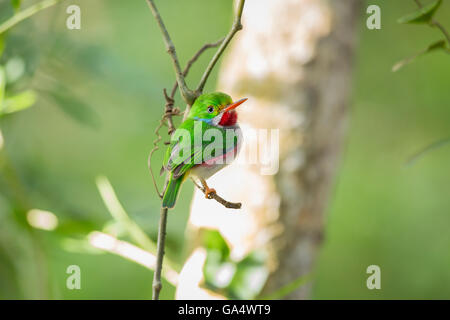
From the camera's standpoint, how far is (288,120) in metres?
1.78

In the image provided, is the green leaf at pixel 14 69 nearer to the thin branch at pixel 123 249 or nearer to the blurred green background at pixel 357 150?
the thin branch at pixel 123 249

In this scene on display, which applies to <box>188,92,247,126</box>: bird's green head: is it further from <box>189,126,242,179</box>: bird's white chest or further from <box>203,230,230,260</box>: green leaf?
<box>203,230,230,260</box>: green leaf

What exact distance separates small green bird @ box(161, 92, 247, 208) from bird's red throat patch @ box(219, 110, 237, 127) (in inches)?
1.3

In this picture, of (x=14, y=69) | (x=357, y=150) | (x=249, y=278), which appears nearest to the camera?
(x=249, y=278)

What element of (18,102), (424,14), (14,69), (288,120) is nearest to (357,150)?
(288,120)

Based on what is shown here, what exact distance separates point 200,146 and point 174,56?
0.39 ft

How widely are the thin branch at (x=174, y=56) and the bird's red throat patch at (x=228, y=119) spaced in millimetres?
77

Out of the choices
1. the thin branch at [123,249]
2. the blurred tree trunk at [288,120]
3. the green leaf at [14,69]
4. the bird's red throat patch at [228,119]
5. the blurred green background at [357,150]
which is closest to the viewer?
the bird's red throat patch at [228,119]

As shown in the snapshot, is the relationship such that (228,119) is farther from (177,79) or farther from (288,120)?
(288,120)

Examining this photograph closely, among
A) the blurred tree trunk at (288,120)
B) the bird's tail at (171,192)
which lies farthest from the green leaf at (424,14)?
the blurred tree trunk at (288,120)

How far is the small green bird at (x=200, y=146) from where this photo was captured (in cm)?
64

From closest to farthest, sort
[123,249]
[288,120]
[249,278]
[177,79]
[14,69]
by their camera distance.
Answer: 1. [177,79]
2. [249,278]
3. [123,249]
4. [14,69]
5. [288,120]
